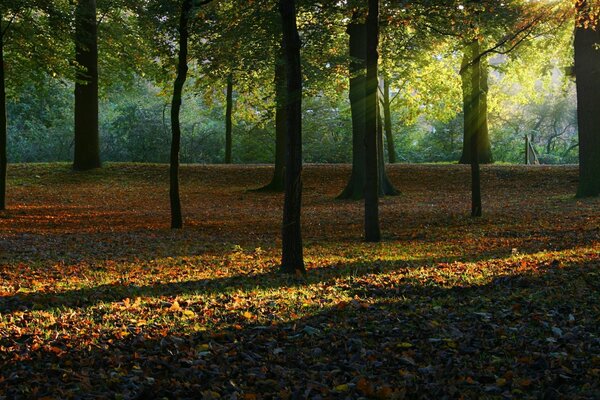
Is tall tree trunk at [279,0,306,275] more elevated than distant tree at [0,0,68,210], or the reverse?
distant tree at [0,0,68,210]

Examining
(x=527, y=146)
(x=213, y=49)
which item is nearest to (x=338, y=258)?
(x=213, y=49)

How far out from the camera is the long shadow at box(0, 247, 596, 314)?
7762 mm

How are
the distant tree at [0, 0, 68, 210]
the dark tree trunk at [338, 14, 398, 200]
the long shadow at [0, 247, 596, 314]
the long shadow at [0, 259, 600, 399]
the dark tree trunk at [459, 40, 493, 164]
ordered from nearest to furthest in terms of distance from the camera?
the long shadow at [0, 259, 600, 399] < the long shadow at [0, 247, 596, 314] < the distant tree at [0, 0, 68, 210] < the dark tree trunk at [338, 14, 398, 200] < the dark tree trunk at [459, 40, 493, 164]

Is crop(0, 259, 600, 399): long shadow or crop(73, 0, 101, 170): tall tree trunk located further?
crop(73, 0, 101, 170): tall tree trunk

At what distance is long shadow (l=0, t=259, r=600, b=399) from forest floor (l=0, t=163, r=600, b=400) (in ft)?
0.07

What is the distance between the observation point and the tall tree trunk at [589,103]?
807 inches

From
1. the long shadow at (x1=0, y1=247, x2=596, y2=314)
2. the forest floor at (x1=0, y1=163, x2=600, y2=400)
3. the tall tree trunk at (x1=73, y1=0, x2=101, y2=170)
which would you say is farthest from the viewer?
the tall tree trunk at (x1=73, y1=0, x2=101, y2=170)

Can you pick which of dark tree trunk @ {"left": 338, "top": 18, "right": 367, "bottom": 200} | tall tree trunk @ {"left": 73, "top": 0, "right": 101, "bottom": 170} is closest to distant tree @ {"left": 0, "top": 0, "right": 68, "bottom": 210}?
tall tree trunk @ {"left": 73, "top": 0, "right": 101, "bottom": 170}

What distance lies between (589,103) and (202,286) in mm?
15988

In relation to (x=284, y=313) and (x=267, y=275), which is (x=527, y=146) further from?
(x=284, y=313)

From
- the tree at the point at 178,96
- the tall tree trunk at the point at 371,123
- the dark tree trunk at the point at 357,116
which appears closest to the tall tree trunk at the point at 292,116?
the tall tree trunk at the point at 371,123

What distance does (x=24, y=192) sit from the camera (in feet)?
81.8

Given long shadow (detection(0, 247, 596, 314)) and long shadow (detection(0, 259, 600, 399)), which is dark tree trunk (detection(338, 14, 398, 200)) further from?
long shadow (detection(0, 259, 600, 399))

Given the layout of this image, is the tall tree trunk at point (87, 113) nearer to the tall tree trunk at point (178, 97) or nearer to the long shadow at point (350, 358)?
the tall tree trunk at point (178, 97)
